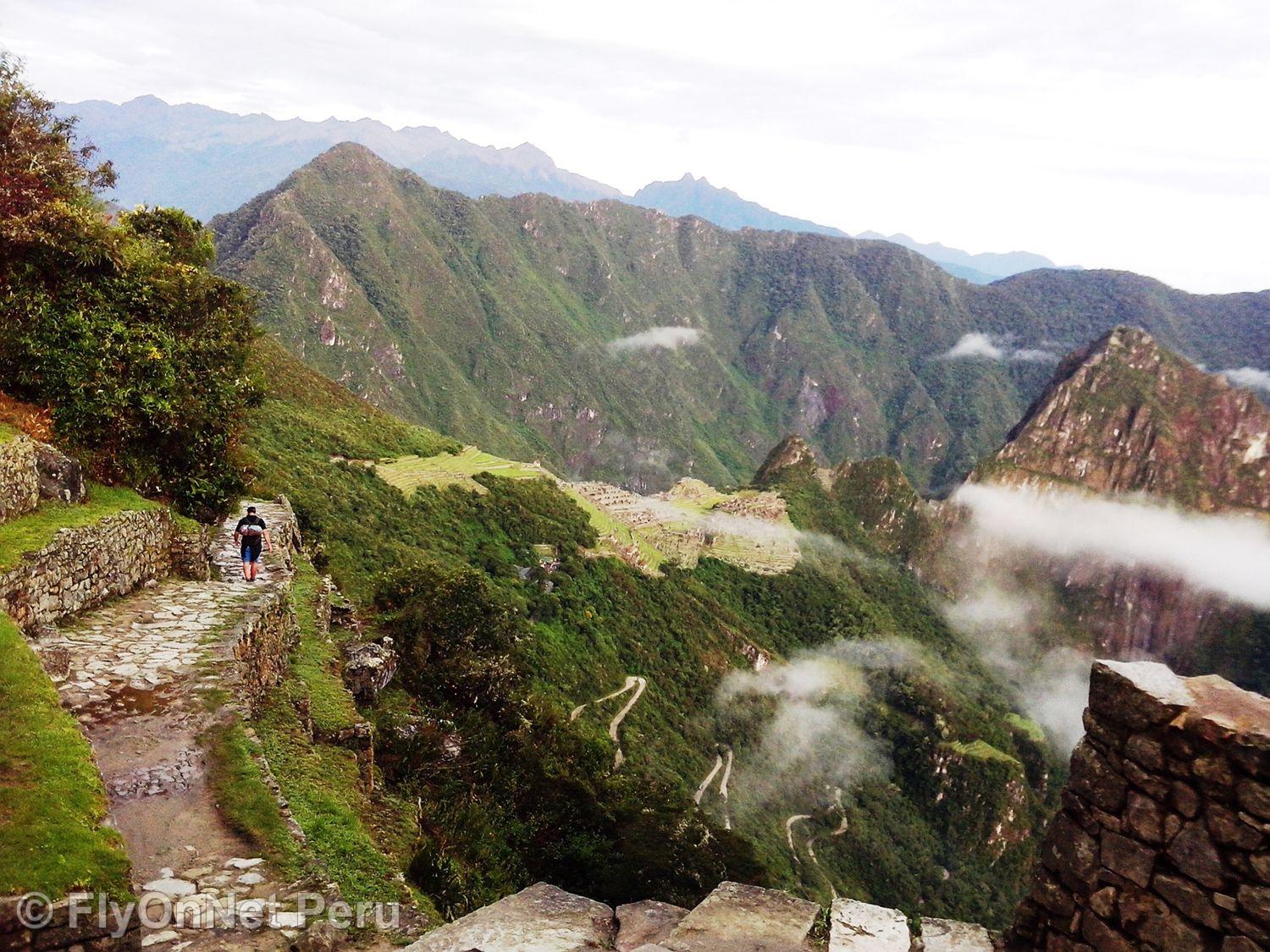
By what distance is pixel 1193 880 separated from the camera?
5492 millimetres

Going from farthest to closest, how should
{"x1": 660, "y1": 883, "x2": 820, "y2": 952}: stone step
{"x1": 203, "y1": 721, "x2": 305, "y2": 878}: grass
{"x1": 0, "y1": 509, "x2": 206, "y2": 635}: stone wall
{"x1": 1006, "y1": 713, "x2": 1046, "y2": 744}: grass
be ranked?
{"x1": 1006, "y1": 713, "x2": 1046, "y2": 744}: grass, {"x1": 0, "y1": 509, "x2": 206, "y2": 635}: stone wall, {"x1": 203, "y1": 721, "x2": 305, "y2": 878}: grass, {"x1": 660, "y1": 883, "x2": 820, "y2": 952}: stone step

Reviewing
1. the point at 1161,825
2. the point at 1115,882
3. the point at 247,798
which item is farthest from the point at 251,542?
the point at 1161,825

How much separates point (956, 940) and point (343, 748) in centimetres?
859

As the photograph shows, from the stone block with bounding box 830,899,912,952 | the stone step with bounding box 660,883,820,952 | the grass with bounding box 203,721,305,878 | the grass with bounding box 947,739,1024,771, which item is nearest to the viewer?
the stone step with bounding box 660,883,820,952

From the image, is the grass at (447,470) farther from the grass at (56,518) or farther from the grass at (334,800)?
the grass at (334,800)

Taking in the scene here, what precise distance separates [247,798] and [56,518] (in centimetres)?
626

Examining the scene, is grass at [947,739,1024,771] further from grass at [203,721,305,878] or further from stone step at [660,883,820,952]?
grass at [203,721,305,878]

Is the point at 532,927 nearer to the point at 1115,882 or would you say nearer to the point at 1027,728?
the point at 1115,882

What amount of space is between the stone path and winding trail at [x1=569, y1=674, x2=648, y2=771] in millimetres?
36076

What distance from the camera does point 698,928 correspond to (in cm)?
695

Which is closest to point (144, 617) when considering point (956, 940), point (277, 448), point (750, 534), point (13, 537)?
point (13, 537)

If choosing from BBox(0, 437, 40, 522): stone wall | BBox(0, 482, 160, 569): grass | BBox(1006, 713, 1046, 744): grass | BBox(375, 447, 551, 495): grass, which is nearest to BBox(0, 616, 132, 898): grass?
BBox(0, 482, 160, 569): grass

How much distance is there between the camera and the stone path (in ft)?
21.7

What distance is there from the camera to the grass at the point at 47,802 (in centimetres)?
546
